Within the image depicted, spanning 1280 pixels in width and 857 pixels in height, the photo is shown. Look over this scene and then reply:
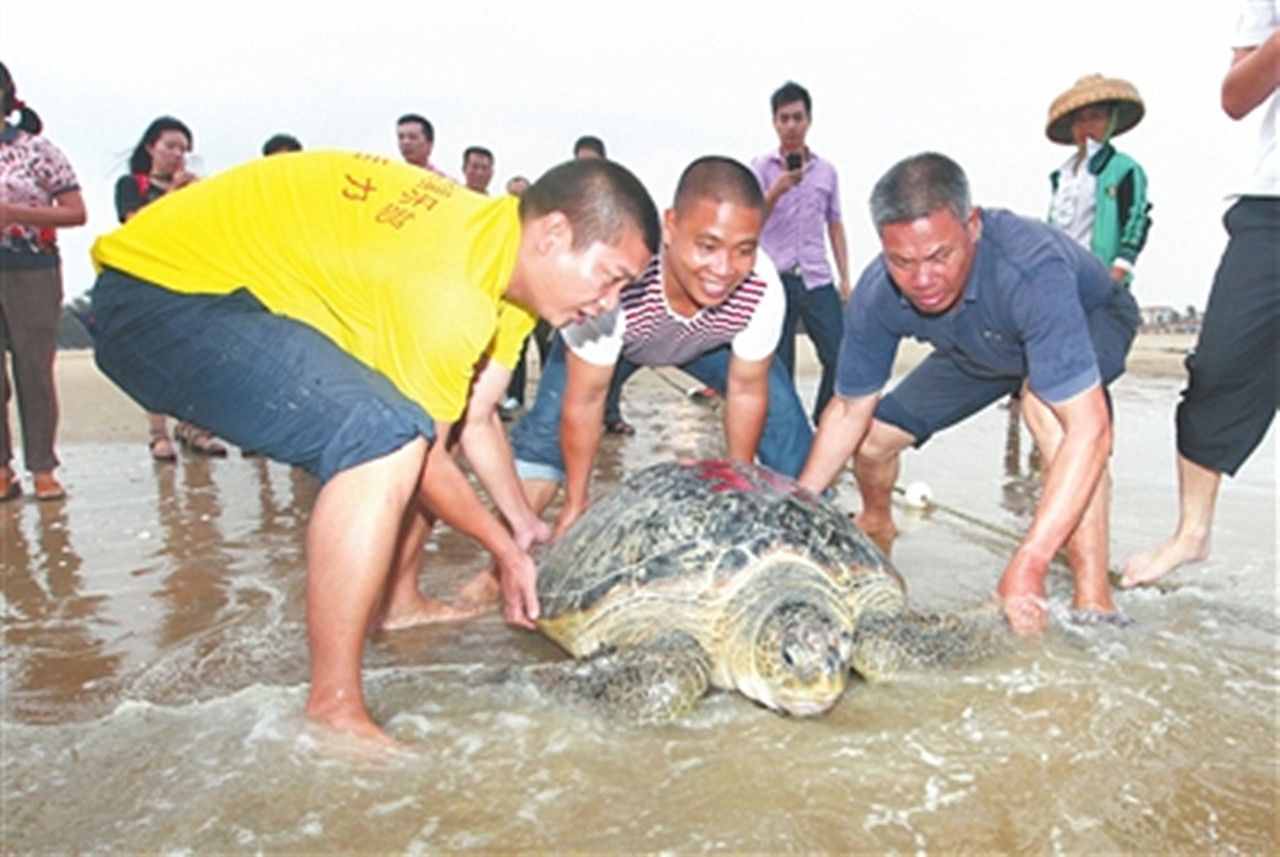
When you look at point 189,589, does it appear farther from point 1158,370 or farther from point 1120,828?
point 1158,370

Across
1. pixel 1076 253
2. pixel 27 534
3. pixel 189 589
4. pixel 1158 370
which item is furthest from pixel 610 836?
pixel 1158 370

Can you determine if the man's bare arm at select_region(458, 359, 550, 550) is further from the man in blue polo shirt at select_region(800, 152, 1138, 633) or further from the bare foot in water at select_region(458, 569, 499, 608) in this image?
the man in blue polo shirt at select_region(800, 152, 1138, 633)

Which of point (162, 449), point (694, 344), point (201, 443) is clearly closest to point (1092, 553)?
point (694, 344)

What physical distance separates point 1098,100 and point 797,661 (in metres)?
4.48

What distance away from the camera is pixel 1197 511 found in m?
3.58

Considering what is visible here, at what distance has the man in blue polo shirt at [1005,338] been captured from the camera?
2.85m

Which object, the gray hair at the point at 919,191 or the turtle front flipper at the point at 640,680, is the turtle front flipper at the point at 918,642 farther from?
the gray hair at the point at 919,191

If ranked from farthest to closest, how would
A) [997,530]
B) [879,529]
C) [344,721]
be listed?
1. [879,529]
2. [997,530]
3. [344,721]

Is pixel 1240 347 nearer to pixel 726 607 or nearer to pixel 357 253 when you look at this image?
pixel 726 607

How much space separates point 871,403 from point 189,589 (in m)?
2.72

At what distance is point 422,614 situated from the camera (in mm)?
3172

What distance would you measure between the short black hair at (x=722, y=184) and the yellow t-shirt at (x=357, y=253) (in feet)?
3.20

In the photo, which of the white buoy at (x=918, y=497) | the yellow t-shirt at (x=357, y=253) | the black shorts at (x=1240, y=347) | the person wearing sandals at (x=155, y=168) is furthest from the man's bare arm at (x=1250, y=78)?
the person wearing sandals at (x=155, y=168)

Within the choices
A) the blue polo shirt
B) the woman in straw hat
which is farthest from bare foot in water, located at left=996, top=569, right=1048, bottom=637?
the woman in straw hat
